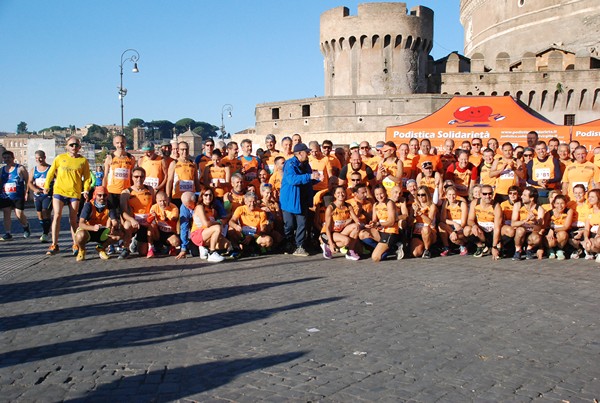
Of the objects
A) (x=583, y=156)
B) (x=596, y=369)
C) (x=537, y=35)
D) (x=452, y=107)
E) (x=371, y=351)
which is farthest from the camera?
(x=537, y=35)

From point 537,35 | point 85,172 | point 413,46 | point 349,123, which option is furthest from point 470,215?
point 537,35

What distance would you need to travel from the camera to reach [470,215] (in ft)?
33.6

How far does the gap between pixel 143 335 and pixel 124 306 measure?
1.22 m

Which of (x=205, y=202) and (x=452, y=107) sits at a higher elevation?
(x=452, y=107)

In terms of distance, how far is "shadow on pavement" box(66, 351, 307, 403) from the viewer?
4.19m

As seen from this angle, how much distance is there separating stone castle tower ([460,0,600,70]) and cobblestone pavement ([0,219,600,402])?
48.7 m

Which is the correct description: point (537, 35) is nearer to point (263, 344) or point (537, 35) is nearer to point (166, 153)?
point (166, 153)

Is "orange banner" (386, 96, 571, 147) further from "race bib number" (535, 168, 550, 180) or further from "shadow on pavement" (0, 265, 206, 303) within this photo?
"shadow on pavement" (0, 265, 206, 303)

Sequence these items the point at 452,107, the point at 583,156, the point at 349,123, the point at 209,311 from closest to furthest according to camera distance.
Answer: the point at 209,311
the point at 583,156
the point at 452,107
the point at 349,123

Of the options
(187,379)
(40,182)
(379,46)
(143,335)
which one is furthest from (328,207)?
(379,46)

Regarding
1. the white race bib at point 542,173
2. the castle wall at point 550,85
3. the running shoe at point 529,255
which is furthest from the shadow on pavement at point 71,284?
the castle wall at point 550,85

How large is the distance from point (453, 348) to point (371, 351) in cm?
74

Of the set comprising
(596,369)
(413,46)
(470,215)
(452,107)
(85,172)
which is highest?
(413,46)

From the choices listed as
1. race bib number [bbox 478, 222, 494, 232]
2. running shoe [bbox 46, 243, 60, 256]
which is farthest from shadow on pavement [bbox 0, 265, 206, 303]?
race bib number [bbox 478, 222, 494, 232]
